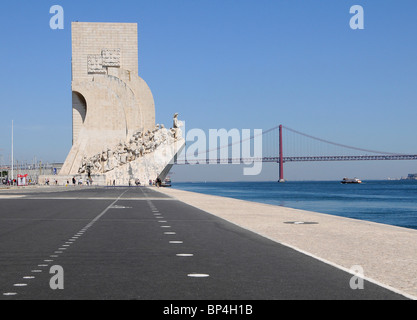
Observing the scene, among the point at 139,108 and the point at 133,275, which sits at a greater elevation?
the point at 139,108

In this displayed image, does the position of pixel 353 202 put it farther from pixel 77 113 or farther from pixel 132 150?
pixel 77 113

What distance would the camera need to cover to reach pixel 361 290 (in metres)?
5.88

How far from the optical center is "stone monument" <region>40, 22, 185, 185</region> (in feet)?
262

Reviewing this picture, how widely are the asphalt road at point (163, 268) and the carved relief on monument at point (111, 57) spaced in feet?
265

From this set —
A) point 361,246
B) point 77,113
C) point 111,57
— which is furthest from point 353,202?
point 77,113

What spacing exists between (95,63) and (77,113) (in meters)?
8.00

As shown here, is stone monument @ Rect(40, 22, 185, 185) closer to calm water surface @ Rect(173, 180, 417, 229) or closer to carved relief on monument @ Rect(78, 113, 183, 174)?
carved relief on monument @ Rect(78, 113, 183, 174)

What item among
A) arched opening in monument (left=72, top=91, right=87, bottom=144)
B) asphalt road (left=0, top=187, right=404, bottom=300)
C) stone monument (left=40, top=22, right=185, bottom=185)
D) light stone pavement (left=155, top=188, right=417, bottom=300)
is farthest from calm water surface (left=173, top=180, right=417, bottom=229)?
arched opening in monument (left=72, top=91, right=87, bottom=144)

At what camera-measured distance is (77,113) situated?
91375 millimetres

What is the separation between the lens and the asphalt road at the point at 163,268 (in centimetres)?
568

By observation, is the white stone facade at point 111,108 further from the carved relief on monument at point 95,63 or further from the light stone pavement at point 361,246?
the light stone pavement at point 361,246
